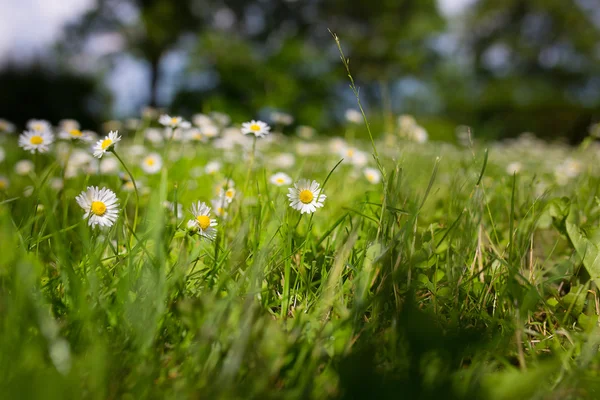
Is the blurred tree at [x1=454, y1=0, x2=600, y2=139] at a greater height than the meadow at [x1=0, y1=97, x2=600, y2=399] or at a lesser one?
greater

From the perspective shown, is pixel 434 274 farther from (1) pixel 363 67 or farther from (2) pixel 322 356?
(1) pixel 363 67

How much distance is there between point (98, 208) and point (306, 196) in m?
0.51

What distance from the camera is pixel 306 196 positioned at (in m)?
1.07

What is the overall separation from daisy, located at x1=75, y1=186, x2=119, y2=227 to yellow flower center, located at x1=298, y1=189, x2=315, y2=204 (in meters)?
0.45

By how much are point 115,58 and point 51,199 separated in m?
18.3

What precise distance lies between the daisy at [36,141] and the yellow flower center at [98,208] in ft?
1.52

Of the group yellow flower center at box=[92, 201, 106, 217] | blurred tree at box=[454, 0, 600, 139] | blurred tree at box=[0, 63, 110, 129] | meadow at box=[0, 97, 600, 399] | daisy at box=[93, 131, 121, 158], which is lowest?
meadow at box=[0, 97, 600, 399]

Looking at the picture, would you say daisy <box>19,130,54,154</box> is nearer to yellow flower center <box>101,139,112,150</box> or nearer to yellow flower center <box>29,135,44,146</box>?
yellow flower center <box>29,135,44,146</box>

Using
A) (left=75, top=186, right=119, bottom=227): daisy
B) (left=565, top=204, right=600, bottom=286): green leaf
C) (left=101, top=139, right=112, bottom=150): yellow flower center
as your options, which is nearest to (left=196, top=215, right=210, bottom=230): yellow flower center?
(left=75, top=186, right=119, bottom=227): daisy

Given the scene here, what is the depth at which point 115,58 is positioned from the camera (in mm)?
17344

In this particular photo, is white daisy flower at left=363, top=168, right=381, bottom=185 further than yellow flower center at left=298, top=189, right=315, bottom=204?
Yes

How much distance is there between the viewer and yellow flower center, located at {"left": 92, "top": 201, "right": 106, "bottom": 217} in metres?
1.00

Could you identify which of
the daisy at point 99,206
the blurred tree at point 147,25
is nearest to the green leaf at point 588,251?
the daisy at point 99,206

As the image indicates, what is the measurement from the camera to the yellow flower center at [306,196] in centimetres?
107
